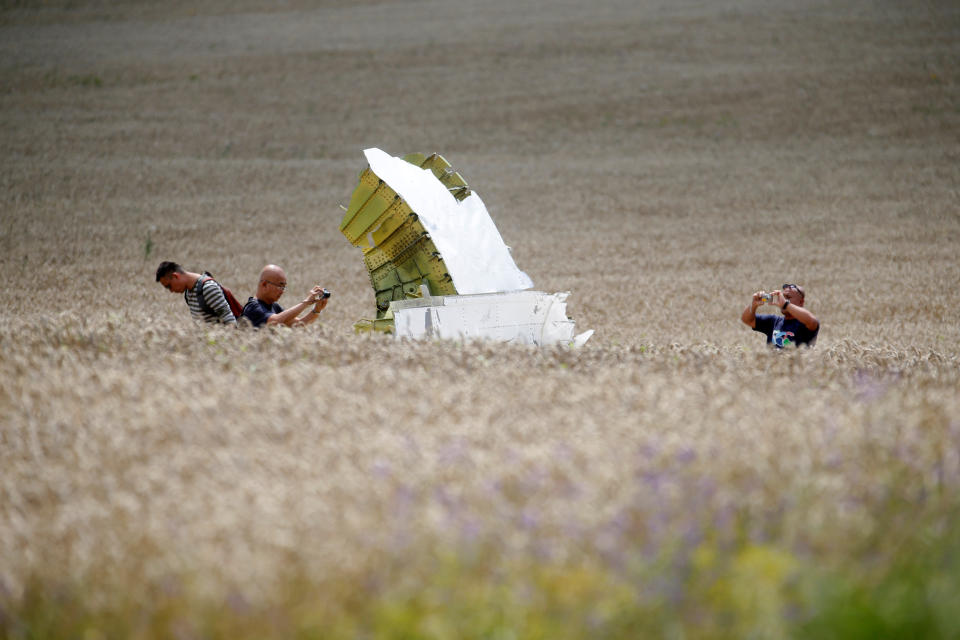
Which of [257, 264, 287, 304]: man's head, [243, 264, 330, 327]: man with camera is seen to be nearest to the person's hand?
[243, 264, 330, 327]: man with camera

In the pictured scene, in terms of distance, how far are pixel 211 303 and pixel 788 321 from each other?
503cm

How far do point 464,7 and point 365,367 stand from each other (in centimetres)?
3767

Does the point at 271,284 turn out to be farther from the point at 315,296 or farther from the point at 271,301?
the point at 315,296

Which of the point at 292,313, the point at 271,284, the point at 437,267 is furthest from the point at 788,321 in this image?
the point at 271,284

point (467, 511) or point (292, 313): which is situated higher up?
point (292, 313)

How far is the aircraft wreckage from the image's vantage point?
6730 mm

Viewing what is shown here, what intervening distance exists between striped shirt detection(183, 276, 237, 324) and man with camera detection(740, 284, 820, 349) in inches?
171

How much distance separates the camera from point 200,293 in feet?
21.9

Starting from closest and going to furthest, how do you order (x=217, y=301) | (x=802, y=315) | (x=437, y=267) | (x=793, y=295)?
(x=217, y=301)
(x=437, y=267)
(x=802, y=315)
(x=793, y=295)

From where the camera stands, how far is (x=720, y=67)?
3053 centimetres

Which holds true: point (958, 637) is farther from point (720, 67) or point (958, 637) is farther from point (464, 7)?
point (464, 7)

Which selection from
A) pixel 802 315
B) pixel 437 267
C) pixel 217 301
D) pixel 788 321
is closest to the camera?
pixel 217 301

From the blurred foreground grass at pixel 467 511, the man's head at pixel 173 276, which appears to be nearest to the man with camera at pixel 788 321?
the blurred foreground grass at pixel 467 511

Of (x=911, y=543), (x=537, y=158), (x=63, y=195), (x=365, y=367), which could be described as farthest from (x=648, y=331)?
(x=63, y=195)
